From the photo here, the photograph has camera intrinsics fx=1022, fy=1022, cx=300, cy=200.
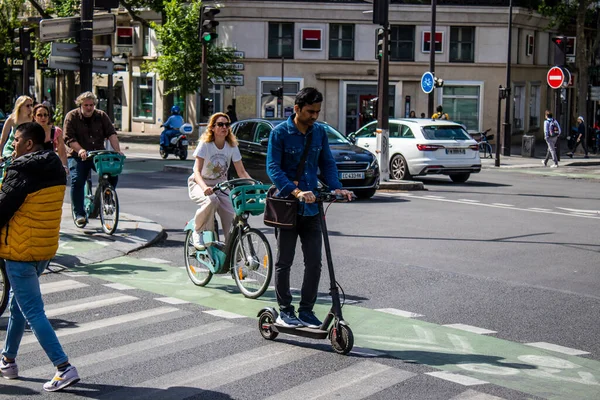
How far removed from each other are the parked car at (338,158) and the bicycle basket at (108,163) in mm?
6372

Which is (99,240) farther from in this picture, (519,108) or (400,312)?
(519,108)

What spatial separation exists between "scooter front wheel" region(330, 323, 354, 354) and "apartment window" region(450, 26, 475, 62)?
1656 inches

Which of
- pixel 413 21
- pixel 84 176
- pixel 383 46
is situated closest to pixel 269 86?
pixel 413 21

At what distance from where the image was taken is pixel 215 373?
6.66m

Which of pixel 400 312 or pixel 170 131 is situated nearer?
pixel 400 312

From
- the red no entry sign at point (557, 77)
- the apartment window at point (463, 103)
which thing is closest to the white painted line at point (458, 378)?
the red no entry sign at point (557, 77)

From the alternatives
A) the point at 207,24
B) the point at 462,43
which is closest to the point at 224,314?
the point at 207,24

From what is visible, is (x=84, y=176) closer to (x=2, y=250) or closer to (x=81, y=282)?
(x=81, y=282)

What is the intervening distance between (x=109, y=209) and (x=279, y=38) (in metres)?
35.4

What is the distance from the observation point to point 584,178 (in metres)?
28.2

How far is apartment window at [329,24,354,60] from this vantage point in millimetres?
47938

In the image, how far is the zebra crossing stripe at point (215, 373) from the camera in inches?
243

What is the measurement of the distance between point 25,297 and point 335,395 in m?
2.00

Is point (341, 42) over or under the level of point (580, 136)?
over
